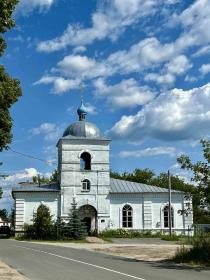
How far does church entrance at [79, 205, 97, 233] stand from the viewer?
48656 mm

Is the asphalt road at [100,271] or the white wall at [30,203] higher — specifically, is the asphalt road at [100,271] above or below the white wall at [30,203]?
below

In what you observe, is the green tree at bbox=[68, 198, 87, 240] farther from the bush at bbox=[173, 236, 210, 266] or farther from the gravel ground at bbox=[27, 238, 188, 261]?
the bush at bbox=[173, 236, 210, 266]

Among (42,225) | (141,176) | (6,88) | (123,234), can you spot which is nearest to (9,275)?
(6,88)

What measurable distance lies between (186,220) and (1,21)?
1557 inches

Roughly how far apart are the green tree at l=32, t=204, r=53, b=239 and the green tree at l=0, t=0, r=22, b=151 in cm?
2892

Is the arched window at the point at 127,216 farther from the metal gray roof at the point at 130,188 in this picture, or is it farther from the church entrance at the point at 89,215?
the church entrance at the point at 89,215

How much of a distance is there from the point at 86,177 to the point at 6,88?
115 ft

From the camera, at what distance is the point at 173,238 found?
141 feet

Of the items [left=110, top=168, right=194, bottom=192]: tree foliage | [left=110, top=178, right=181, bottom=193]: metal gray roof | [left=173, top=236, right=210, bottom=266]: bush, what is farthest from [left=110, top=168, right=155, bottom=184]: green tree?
[left=173, top=236, right=210, bottom=266]: bush

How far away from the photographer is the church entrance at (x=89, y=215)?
4866cm

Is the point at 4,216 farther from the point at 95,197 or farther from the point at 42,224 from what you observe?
the point at 42,224

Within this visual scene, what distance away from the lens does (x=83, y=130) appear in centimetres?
5044

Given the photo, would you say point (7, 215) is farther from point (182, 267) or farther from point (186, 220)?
point (182, 267)

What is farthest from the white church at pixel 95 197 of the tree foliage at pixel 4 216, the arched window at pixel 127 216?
the tree foliage at pixel 4 216
